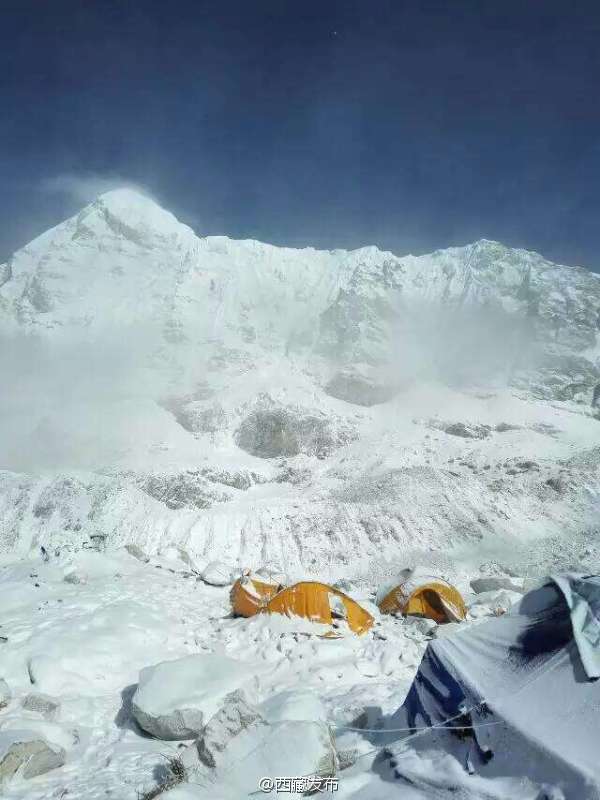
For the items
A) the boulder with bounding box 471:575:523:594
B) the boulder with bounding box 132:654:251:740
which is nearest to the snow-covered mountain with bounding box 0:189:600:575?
the boulder with bounding box 471:575:523:594

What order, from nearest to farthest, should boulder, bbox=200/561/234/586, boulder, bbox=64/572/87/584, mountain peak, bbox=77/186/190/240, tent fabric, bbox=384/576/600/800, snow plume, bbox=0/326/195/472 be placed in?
tent fabric, bbox=384/576/600/800, boulder, bbox=64/572/87/584, boulder, bbox=200/561/234/586, snow plume, bbox=0/326/195/472, mountain peak, bbox=77/186/190/240

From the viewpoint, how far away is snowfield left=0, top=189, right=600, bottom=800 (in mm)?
9305

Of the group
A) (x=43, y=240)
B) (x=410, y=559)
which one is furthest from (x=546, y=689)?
(x=43, y=240)

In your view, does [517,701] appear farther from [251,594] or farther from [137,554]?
[137,554]

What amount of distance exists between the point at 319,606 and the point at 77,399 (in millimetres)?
86981

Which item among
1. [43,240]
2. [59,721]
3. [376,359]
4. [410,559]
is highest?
[43,240]

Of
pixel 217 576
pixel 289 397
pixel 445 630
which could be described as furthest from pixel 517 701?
pixel 289 397

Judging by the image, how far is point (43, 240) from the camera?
454 ft

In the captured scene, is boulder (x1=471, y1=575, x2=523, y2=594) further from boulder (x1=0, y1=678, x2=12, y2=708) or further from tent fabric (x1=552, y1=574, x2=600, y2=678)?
boulder (x1=0, y1=678, x2=12, y2=708)

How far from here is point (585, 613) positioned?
5.41m

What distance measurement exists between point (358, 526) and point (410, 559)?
6.59 meters

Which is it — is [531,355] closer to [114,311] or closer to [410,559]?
[410,559]

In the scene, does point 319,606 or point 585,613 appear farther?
point 319,606

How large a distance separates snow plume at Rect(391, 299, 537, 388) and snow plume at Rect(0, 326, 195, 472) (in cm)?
4869
